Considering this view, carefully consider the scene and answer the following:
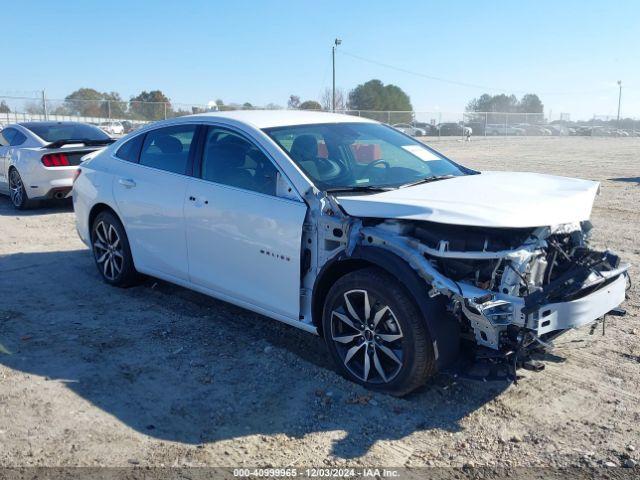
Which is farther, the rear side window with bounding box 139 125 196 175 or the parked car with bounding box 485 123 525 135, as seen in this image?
the parked car with bounding box 485 123 525 135

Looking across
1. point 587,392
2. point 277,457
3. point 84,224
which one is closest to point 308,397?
point 277,457

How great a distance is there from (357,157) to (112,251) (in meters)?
2.81

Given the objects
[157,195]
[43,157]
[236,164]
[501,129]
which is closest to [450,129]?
[501,129]

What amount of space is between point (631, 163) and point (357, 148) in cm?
2022

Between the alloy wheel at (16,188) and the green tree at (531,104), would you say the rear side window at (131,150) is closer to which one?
the alloy wheel at (16,188)

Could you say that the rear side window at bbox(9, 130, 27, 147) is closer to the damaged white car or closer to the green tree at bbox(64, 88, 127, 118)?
the damaged white car

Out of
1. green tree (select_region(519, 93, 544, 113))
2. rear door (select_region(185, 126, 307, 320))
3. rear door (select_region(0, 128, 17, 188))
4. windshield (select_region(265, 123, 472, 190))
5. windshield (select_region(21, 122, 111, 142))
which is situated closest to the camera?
rear door (select_region(185, 126, 307, 320))

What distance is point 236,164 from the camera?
16.3ft

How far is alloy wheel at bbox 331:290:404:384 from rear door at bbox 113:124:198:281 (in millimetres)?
1749

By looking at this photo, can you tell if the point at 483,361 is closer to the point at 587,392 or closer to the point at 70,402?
the point at 587,392

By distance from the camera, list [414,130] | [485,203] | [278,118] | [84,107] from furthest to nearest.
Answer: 1. [414,130]
2. [84,107]
3. [278,118]
4. [485,203]

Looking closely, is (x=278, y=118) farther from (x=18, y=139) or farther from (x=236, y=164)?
(x=18, y=139)

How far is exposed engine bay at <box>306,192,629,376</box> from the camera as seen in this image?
359cm

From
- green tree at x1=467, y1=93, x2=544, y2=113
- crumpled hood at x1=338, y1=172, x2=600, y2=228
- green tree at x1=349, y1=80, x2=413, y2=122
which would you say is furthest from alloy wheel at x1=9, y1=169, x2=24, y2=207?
green tree at x1=467, y1=93, x2=544, y2=113
